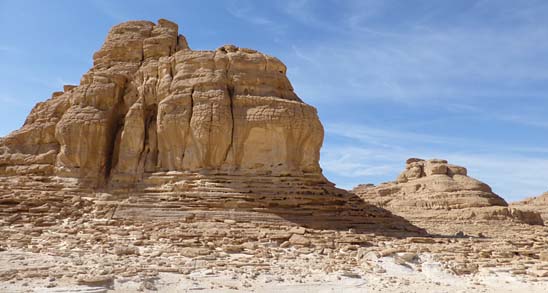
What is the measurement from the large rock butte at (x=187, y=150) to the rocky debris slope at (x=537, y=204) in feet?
132

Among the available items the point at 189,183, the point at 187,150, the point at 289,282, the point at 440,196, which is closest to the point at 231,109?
the point at 187,150

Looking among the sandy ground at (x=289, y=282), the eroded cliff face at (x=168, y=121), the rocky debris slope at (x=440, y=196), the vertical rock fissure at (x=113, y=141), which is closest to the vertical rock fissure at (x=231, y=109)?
the eroded cliff face at (x=168, y=121)

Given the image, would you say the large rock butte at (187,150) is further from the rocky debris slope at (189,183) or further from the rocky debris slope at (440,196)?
the rocky debris slope at (440,196)

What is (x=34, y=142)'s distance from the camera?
3027cm

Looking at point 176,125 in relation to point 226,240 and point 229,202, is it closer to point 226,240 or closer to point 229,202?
point 229,202

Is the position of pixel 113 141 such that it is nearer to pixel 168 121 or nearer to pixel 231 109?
pixel 168 121

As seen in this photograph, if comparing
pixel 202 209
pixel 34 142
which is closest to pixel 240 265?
pixel 202 209

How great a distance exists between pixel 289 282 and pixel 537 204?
189 ft

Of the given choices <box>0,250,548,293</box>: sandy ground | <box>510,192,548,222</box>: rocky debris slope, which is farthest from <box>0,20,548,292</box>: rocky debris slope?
<box>510,192,548,222</box>: rocky debris slope

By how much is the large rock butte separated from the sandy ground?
686 cm

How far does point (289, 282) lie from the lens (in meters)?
16.5

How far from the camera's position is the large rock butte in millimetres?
25156

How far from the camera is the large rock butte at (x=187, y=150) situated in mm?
25156

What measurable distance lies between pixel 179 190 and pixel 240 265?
870 cm
